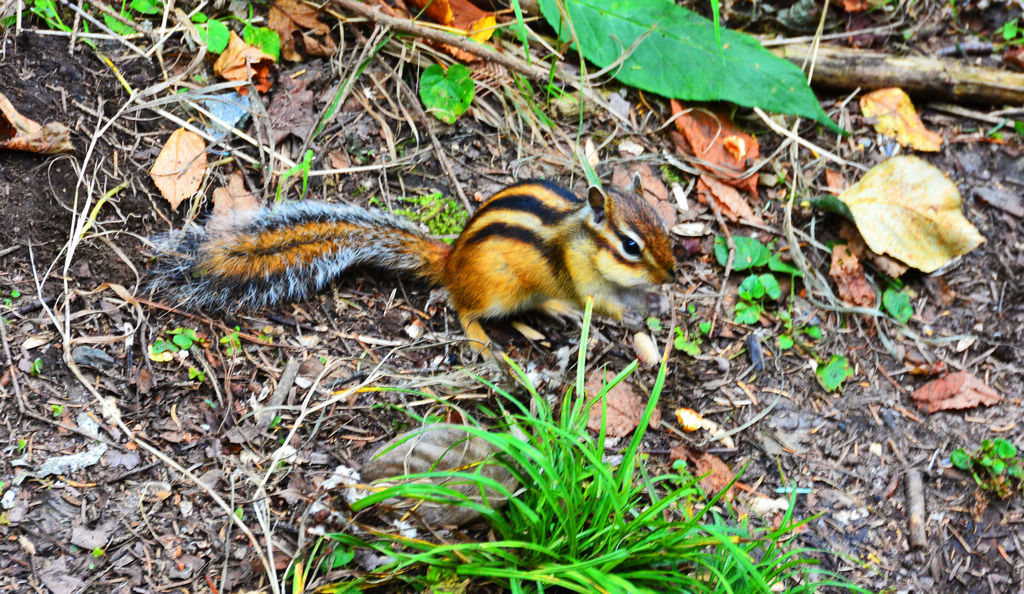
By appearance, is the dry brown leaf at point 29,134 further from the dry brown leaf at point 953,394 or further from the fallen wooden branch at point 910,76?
the dry brown leaf at point 953,394

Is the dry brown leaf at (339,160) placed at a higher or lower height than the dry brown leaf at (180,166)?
lower

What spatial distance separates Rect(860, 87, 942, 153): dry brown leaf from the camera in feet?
13.0

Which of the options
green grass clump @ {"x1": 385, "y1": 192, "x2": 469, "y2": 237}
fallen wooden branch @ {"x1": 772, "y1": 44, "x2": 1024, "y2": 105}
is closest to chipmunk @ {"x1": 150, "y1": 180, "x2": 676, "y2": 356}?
green grass clump @ {"x1": 385, "y1": 192, "x2": 469, "y2": 237}

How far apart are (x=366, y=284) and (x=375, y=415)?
0.58 m

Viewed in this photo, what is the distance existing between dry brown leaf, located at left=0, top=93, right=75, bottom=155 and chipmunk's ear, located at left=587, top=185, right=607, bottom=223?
5.87 feet

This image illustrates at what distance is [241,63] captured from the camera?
332cm

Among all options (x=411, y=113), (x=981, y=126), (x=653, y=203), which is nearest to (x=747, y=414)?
(x=653, y=203)

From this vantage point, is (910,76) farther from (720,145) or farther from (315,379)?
(315,379)

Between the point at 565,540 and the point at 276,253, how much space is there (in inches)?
53.9

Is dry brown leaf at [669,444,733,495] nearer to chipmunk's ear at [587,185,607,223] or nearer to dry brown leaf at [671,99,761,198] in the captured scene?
chipmunk's ear at [587,185,607,223]

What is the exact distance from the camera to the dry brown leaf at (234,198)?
3.07m

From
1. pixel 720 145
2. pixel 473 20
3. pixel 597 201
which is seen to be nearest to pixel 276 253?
pixel 597 201

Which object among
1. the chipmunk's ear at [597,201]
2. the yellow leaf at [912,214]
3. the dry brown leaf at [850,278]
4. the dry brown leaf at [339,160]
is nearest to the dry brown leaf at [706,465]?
the chipmunk's ear at [597,201]

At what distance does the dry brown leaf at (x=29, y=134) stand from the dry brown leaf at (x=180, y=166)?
295 mm
